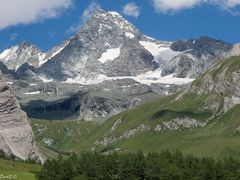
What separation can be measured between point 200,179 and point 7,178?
59266 mm

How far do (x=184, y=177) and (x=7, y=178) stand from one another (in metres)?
54.3

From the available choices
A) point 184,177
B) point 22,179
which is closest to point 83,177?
point 22,179

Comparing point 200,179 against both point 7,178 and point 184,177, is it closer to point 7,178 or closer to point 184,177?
point 184,177

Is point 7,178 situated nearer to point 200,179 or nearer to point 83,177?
point 83,177

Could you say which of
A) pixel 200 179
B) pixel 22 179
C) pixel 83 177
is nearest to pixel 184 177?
pixel 200 179

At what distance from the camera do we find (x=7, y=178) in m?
200

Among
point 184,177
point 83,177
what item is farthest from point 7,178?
point 184,177

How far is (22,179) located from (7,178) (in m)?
4.62

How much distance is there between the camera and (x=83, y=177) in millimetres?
198875

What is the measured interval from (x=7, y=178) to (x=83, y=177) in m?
23.4

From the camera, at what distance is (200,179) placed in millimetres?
199875

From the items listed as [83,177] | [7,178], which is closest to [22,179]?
[7,178]

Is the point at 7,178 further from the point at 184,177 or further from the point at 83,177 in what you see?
the point at 184,177

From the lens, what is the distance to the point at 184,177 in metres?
200
